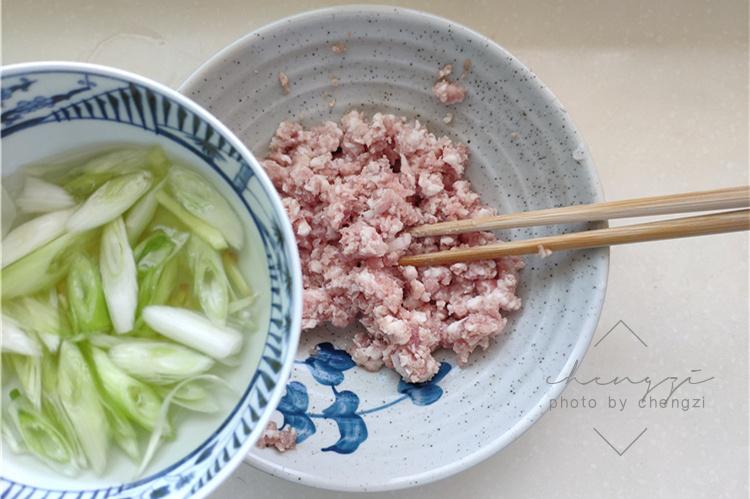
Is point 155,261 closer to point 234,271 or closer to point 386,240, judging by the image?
point 234,271

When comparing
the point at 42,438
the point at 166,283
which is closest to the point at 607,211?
the point at 166,283

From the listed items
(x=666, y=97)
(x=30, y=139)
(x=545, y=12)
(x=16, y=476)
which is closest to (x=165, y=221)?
(x=30, y=139)

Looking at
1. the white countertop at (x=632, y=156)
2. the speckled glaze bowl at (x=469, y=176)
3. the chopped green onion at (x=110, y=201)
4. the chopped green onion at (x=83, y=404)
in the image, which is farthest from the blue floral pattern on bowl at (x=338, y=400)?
the chopped green onion at (x=110, y=201)

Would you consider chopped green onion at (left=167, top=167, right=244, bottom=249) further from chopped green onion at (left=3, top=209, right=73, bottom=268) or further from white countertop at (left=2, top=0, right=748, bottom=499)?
white countertop at (left=2, top=0, right=748, bottom=499)

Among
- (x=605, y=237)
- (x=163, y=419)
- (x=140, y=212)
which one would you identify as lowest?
(x=163, y=419)

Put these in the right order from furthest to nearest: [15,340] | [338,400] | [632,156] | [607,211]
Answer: [632,156] < [338,400] < [607,211] < [15,340]

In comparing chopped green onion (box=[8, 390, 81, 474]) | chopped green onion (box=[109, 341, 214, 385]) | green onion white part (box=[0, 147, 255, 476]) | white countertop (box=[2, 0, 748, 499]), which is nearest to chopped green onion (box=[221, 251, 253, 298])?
green onion white part (box=[0, 147, 255, 476])

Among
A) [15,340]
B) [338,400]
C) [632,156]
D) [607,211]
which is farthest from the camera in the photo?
[632,156]
